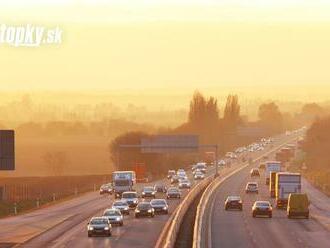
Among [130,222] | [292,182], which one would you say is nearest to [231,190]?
[292,182]

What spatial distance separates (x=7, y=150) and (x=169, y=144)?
79.6 metres

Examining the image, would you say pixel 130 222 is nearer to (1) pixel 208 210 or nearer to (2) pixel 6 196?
(1) pixel 208 210

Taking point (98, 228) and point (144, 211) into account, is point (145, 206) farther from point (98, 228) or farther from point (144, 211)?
point (98, 228)

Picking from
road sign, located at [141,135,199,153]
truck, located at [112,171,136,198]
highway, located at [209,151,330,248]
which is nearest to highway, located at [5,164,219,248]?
highway, located at [209,151,330,248]

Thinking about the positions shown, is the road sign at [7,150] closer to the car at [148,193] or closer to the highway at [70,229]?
the highway at [70,229]

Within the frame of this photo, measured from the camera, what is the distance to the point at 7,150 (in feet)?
215

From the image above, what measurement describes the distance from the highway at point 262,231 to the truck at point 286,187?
4.19 feet

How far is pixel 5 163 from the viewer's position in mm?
65188

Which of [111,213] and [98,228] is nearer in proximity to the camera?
[98,228]

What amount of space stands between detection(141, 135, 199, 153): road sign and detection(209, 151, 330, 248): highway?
50583 mm

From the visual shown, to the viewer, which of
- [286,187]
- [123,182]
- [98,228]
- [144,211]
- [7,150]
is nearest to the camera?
[98,228]

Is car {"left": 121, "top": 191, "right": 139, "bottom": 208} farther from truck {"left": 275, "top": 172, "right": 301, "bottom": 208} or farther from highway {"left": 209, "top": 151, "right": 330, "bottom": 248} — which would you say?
truck {"left": 275, "top": 172, "right": 301, "bottom": 208}

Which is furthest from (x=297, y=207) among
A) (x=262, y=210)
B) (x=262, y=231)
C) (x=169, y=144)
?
(x=169, y=144)

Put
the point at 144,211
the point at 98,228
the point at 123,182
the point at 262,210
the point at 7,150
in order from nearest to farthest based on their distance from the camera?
the point at 98,228
the point at 7,150
the point at 262,210
the point at 144,211
the point at 123,182
